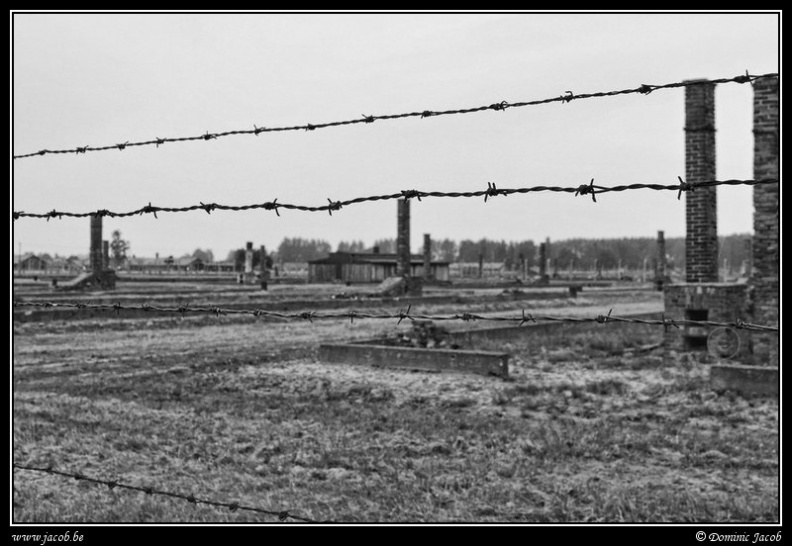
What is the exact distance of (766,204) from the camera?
42.7 ft

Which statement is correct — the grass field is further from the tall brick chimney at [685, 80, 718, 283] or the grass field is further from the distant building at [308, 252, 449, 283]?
the distant building at [308, 252, 449, 283]

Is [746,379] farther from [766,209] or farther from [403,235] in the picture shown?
[403,235]

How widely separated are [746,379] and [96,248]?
30602 millimetres

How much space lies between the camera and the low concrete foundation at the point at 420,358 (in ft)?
36.5

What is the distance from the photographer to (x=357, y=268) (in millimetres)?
57750

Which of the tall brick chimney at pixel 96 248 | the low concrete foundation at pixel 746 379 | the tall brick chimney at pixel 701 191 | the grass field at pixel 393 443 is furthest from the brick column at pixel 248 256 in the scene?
the low concrete foundation at pixel 746 379

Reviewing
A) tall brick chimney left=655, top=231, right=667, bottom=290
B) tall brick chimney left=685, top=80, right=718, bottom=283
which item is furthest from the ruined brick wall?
tall brick chimney left=655, top=231, right=667, bottom=290

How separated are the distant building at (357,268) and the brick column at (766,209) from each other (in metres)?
43.4

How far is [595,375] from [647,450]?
4707 mm

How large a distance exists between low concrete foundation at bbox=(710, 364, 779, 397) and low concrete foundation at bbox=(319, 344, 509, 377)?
8.94ft

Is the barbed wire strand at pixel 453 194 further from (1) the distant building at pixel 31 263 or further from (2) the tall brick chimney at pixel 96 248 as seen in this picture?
(1) the distant building at pixel 31 263

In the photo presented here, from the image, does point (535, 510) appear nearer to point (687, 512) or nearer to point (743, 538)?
point (687, 512)

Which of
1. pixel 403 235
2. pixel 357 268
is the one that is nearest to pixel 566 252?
pixel 357 268

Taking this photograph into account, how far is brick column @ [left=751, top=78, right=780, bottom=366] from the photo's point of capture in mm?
12977
